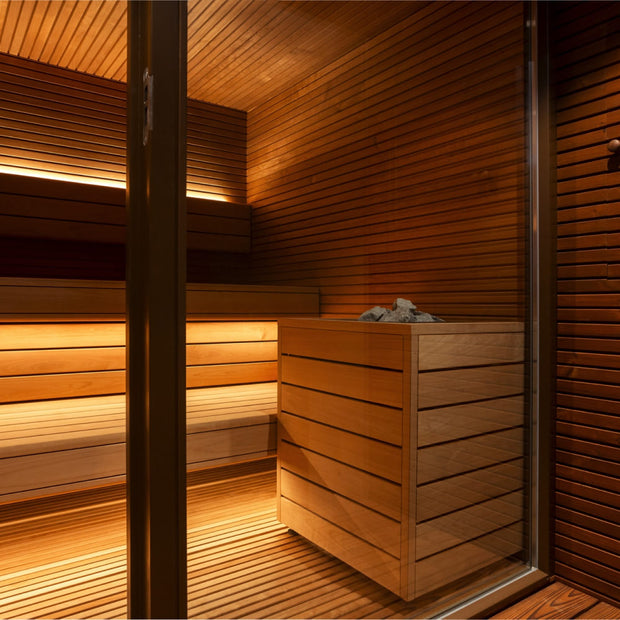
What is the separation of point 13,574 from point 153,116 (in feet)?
4.75

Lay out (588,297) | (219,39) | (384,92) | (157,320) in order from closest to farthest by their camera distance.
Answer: (157,320), (219,39), (384,92), (588,297)

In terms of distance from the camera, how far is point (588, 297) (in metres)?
1.72

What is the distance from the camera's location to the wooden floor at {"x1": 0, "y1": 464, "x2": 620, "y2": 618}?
1.19 metres

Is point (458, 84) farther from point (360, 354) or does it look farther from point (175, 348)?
point (175, 348)

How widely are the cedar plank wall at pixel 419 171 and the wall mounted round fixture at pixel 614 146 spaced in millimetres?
261

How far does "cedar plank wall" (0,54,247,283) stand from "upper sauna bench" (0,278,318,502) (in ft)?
0.23

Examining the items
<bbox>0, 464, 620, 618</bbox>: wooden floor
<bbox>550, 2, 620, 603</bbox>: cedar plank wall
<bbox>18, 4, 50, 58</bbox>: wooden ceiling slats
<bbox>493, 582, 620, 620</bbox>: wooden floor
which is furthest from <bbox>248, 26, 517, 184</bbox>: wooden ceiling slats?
<bbox>493, 582, 620, 620</bbox>: wooden floor

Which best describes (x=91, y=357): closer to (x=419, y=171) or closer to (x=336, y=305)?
(x=336, y=305)

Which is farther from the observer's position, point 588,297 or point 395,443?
point 588,297

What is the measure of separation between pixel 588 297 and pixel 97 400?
1501 millimetres

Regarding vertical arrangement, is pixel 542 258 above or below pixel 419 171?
below

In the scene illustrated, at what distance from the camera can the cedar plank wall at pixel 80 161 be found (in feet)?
3.95

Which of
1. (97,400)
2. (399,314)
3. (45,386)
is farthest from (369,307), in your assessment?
(45,386)

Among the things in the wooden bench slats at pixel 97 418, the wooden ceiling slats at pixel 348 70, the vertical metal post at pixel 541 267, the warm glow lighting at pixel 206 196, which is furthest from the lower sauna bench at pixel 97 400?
the vertical metal post at pixel 541 267
